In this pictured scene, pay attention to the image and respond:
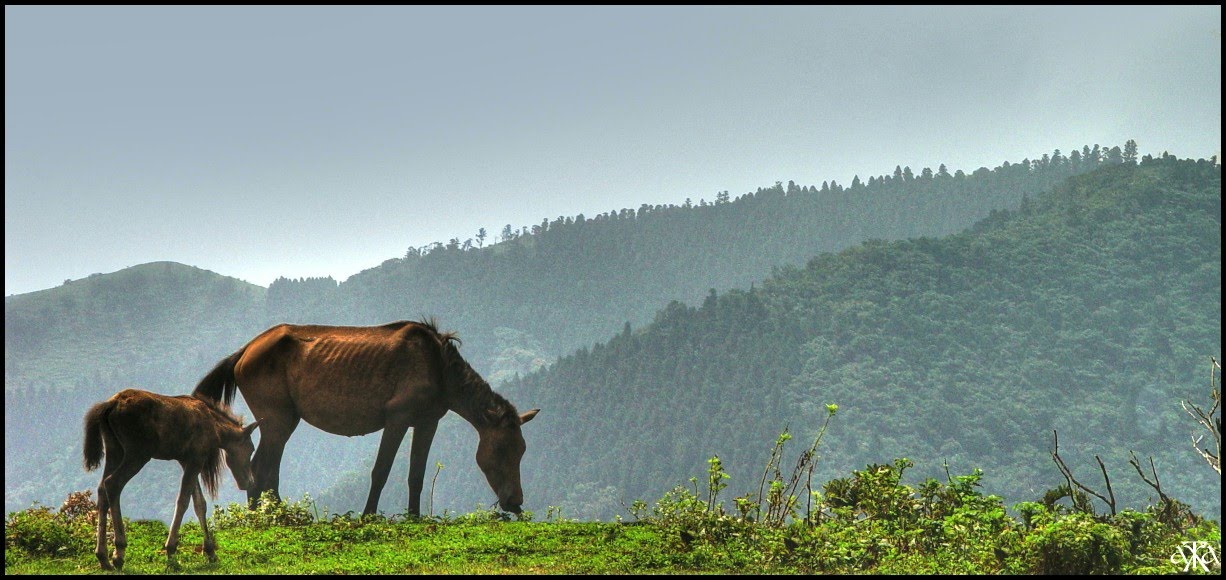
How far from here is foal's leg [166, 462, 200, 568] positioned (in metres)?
9.30

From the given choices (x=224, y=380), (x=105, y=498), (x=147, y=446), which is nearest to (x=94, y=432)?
(x=147, y=446)

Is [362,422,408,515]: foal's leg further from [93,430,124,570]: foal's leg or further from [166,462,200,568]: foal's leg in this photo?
[93,430,124,570]: foal's leg

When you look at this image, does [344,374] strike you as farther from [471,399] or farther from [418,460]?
[471,399]

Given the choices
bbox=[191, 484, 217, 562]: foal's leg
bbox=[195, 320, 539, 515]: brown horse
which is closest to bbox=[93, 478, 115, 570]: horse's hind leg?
bbox=[191, 484, 217, 562]: foal's leg

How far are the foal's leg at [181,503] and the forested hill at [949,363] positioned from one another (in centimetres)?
11641

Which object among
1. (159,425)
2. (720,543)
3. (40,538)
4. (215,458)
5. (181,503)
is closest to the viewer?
(181,503)

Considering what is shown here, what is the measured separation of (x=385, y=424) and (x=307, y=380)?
4.12 ft

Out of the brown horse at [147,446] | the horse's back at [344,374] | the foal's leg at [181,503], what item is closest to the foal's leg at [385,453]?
the horse's back at [344,374]

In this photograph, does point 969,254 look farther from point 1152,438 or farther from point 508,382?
point 508,382

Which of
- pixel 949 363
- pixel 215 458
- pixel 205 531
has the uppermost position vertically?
pixel 215 458

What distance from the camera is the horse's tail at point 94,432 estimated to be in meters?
9.22

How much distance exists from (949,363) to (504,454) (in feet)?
483

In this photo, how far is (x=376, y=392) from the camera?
1341 centimetres

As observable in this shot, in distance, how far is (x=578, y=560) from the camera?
398 inches
